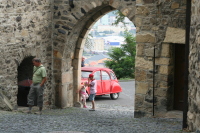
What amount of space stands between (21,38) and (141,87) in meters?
3.16

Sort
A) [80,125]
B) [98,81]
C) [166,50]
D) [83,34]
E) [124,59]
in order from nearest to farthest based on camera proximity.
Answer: [80,125]
[166,50]
[83,34]
[98,81]
[124,59]

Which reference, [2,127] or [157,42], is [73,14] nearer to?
[157,42]

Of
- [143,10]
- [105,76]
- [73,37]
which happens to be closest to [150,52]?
[143,10]

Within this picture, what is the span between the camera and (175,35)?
27.2 feet

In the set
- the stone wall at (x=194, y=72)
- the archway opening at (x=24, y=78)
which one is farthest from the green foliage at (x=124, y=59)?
the stone wall at (x=194, y=72)

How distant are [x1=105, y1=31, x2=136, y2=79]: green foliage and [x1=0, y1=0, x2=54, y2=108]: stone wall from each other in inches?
552

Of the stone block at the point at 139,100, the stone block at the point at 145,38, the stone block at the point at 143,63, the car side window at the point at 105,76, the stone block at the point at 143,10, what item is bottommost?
the stone block at the point at 139,100

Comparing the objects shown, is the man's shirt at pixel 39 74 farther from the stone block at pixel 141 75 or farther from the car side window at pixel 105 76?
the car side window at pixel 105 76

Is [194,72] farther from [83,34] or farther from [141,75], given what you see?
[83,34]

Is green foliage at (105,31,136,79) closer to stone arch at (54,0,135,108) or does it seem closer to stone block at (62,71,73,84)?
stone arch at (54,0,135,108)

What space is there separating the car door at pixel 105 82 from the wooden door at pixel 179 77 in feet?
22.0

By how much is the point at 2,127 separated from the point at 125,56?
20.2 m

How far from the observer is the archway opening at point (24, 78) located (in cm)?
1128

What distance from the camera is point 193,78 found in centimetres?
606
